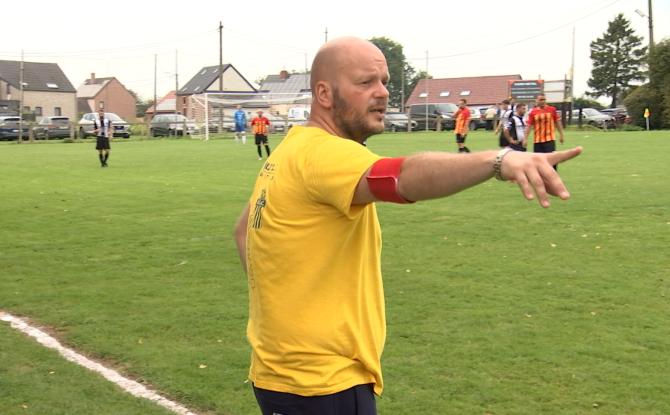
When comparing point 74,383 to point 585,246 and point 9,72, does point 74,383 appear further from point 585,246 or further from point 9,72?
point 9,72

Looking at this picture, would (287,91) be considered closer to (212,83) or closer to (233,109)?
(212,83)

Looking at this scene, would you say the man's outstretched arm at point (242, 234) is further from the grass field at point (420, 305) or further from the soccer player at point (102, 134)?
the soccer player at point (102, 134)

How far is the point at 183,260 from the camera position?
932cm

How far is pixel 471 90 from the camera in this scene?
94.3 meters

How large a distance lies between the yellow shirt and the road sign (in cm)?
5944

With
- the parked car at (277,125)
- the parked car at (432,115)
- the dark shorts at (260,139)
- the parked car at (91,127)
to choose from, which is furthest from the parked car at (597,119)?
the parked car at (91,127)

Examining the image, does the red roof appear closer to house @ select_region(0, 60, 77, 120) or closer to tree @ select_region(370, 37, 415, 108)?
tree @ select_region(370, 37, 415, 108)

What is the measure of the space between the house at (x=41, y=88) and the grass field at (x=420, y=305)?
79.8 metres

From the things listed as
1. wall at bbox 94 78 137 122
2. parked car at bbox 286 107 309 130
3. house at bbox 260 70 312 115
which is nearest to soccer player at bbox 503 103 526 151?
parked car at bbox 286 107 309 130

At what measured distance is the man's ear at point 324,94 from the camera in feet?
8.00

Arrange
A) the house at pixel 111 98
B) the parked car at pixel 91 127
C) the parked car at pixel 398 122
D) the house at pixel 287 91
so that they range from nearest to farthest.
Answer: the parked car at pixel 91 127, the parked car at pixel 398 122, the house at pixel 287 91, the house at pixel 111 98

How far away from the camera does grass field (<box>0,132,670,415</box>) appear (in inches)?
196

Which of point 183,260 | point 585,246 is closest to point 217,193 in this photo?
point 183,260

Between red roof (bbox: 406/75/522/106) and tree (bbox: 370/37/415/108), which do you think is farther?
tree (bbox: 370/37/415/108)
